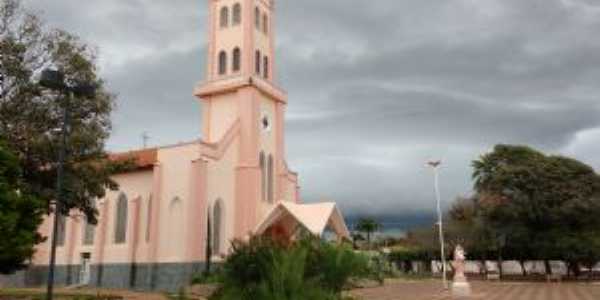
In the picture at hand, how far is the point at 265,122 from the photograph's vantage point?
40375 mm

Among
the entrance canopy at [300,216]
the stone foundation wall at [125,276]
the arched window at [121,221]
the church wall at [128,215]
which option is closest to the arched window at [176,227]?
the stone foundation wall at [125,276]

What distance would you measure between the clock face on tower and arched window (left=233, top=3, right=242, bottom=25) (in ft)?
23.2

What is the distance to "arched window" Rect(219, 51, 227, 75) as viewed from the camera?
Answer: 4078 centimetres

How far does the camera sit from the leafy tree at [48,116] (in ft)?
70.7

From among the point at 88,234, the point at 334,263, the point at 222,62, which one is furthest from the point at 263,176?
the point at 334,263

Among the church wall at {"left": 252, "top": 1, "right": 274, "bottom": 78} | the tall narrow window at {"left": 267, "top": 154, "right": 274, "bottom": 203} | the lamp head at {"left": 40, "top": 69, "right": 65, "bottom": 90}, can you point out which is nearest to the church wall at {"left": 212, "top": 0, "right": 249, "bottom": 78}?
the church wall at {"left": 252, "top": 1, "right": 274, "bottom": 78}

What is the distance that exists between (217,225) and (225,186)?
2.52m

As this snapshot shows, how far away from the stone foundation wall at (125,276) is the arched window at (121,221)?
1.87 metres

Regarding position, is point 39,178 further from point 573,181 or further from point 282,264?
point 573,181

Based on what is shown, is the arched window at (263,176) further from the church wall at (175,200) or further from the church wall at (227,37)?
the church wall at (227,37)

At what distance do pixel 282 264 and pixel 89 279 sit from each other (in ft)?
112

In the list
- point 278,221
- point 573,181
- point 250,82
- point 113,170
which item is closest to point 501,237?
point 573,181

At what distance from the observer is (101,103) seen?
76.6 feet

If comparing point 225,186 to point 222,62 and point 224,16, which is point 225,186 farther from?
point 224,16
